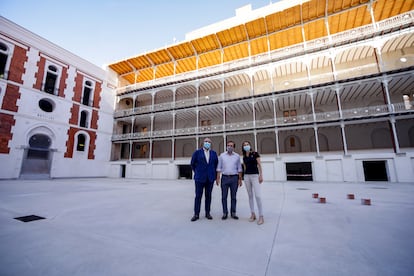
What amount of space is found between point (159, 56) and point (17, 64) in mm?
13532

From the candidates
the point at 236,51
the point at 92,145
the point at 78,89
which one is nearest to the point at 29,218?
the point at 92,145

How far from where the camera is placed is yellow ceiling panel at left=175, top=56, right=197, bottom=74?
75.6 feet

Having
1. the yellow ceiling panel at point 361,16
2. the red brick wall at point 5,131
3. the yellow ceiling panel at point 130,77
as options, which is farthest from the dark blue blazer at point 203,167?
the yellow ceiling panel at point 130,77

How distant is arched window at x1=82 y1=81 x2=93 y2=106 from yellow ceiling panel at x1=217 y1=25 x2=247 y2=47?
1647cm

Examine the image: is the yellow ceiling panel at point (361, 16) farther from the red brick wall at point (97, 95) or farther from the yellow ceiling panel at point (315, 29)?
the red brick wall at point (97, 95)

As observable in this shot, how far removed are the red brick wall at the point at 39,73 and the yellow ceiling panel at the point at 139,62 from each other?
9049mm

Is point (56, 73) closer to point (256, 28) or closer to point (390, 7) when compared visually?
point (256, 28)

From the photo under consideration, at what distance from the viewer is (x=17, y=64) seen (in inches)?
606

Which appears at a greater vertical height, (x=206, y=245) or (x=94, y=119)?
(x=94, y=119)

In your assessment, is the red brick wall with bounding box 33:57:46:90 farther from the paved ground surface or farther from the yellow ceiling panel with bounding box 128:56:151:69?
the paved ground surface

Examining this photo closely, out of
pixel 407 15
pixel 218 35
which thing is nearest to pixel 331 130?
pixel 407 15

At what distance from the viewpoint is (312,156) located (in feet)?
48.4

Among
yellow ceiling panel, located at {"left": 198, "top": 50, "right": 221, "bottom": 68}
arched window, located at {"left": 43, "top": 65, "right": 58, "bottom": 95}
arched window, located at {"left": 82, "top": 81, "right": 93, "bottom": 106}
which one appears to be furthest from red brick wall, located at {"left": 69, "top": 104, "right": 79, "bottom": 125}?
yellow ceiling panel, located at {"left": 198, "top": 50, "right": 221, "bottom": 68}

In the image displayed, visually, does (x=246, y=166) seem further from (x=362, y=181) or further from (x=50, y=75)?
(x=50, y=75)
